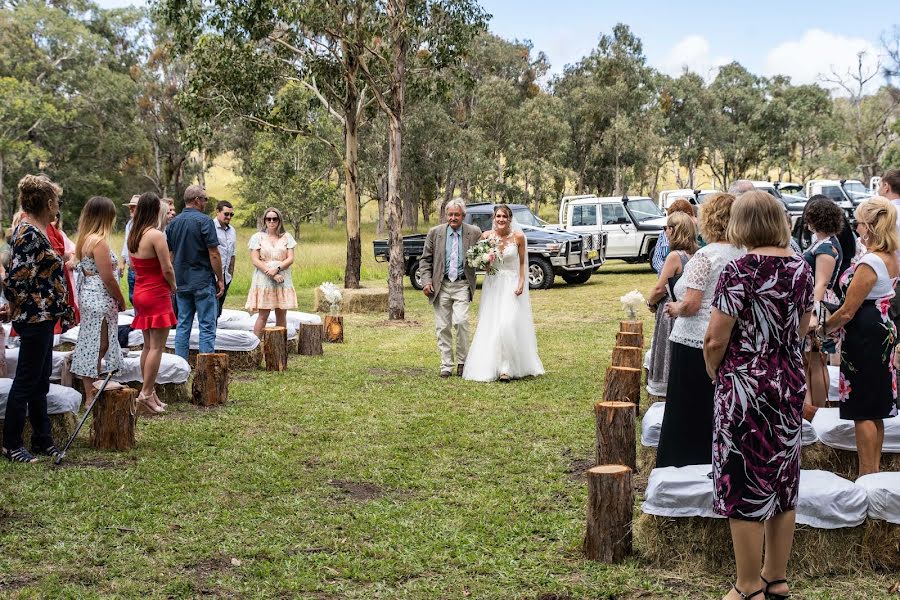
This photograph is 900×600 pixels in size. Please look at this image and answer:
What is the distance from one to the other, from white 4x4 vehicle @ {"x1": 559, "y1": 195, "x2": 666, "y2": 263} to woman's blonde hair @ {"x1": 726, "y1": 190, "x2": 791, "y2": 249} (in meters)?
21.0

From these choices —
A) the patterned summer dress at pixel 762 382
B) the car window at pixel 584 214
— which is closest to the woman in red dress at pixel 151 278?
the patterned summer dress at pixel 762 382

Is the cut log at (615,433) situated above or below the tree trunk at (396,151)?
below

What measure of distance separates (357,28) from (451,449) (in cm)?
1128

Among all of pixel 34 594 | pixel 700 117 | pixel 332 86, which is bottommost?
pixel 34 594

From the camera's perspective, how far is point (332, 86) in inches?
832

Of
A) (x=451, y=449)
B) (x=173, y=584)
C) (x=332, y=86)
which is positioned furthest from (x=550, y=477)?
(x=332, y=86)

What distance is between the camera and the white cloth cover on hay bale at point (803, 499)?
14.9ft

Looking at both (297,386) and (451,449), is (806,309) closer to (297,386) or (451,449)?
(451,449)

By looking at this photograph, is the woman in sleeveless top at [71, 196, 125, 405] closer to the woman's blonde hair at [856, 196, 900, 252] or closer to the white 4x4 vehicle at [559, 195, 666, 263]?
the woman's blonde hair at [856, 196, 900, 252]

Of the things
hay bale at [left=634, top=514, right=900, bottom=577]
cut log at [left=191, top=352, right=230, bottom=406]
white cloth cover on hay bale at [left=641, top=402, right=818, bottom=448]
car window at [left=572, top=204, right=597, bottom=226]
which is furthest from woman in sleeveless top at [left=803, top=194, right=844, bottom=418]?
car window at [left=572, top=204, right=597, bottom=226]

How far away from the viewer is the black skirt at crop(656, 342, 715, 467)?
5422 millimetres

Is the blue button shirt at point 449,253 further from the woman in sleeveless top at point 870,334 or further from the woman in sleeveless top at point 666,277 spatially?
the woman in sleeveless top at point 870,334

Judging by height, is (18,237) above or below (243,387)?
above

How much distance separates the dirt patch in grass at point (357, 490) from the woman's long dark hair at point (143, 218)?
9.17 ft
